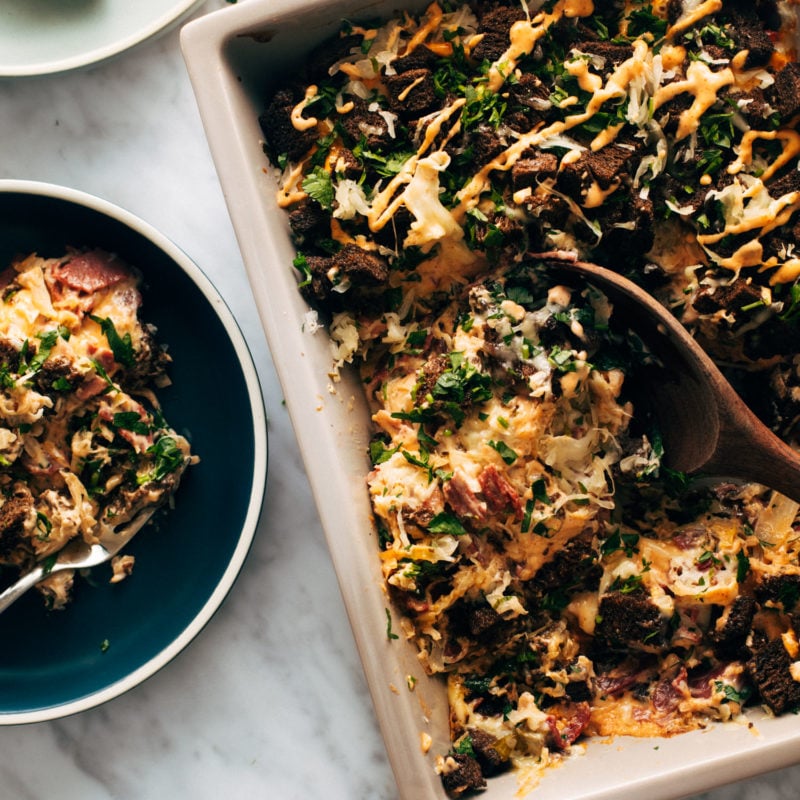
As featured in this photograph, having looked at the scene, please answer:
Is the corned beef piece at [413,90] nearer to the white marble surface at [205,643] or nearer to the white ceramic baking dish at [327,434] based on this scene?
the white ceramic baking dish at [327,434]

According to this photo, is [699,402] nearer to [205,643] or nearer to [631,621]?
[631,621]

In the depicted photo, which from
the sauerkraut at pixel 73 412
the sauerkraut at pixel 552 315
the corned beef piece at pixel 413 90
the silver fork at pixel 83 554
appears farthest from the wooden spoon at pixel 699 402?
the silver fork at pixel 83 554

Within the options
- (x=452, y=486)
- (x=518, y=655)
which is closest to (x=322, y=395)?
(x=452, y=486)

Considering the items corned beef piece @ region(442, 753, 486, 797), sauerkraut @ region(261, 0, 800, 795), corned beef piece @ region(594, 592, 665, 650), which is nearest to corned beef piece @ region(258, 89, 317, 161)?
sauerkraut @ region(261, 0, 800, 795)

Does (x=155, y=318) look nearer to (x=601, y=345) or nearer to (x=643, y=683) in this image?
(x=601, y=345)

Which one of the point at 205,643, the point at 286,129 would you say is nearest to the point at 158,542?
the point at 205,643

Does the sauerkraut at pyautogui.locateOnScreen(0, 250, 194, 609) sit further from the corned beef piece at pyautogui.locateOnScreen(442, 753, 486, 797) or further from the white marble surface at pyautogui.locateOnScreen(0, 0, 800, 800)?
the corned beef piece at pyautogui.locateOnScreen(442, 753, 486, 797)

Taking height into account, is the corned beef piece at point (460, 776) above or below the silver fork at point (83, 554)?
below
